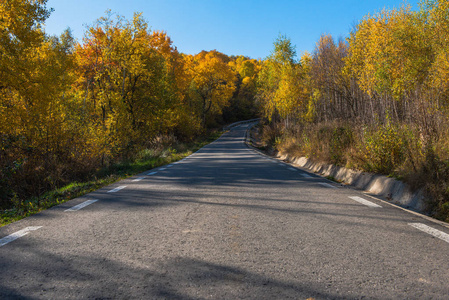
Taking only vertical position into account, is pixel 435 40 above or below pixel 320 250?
above

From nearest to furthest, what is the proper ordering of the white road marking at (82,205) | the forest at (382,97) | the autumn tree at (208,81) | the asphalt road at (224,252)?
the asphalt road at (224,252) → the white road marking at (82,205) → the forest at (382,97) → the autumn tree at (208,81)

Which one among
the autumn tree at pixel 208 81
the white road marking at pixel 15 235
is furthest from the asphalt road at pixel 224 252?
the autumn tree at pixel 208 81

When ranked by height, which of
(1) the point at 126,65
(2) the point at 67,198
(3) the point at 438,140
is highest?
(1) the point at 126,65

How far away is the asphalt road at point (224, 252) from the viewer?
7.48 ft

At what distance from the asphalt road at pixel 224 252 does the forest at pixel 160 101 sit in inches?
68.8

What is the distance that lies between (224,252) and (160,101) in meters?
19.4

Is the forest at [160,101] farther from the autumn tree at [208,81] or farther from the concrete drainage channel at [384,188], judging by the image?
the autumn tree at [208,81]

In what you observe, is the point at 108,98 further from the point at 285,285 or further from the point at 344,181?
the point at 285,285

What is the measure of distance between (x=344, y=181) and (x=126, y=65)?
1464cm

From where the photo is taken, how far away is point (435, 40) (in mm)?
16938

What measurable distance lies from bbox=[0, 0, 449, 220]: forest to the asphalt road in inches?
68.8

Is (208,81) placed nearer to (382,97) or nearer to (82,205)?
(382,97)

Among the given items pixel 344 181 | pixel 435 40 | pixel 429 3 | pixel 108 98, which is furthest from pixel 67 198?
pixel 429 3

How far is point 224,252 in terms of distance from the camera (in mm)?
3053
